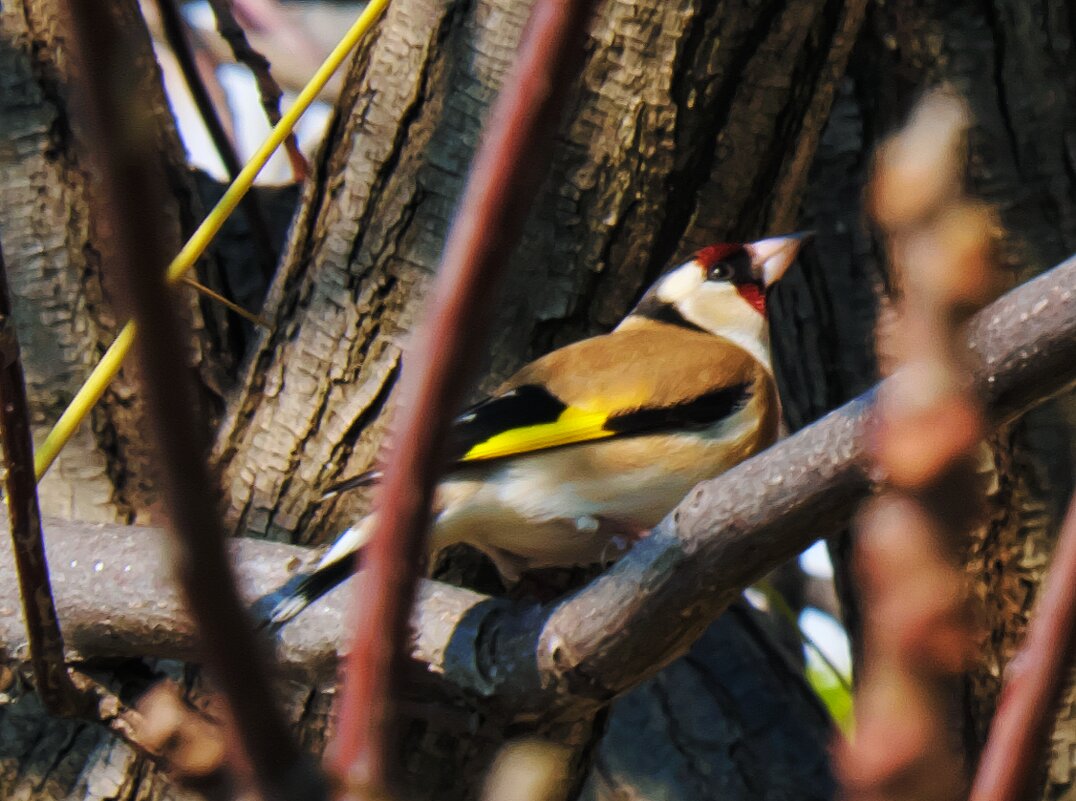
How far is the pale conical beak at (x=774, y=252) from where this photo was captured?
2770mm

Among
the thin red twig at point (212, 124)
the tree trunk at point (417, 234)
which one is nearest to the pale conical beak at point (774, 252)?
the tree trunk at point (417, 234)

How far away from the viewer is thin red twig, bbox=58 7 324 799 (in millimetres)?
370

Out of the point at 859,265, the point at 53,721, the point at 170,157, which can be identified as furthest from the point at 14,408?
the point at 859,265

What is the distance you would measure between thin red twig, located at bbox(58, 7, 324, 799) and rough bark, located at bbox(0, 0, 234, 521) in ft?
7.19

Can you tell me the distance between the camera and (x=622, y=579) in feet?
5.62

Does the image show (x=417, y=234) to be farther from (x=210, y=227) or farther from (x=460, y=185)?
(x=210, y=227)

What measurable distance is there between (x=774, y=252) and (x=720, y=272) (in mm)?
205

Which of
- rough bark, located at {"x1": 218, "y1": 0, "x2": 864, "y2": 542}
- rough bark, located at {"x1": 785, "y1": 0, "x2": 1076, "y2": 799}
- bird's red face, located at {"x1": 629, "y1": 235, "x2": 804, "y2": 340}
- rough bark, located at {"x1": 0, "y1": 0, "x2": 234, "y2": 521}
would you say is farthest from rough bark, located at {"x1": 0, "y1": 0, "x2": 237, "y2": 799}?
rough bark, located at {"x1": 785, "y1": 0, "x2": 1076, "y2": 799}

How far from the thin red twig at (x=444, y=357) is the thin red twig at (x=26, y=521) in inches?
51.9

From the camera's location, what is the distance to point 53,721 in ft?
8.11

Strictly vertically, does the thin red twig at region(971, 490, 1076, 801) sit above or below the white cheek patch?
above

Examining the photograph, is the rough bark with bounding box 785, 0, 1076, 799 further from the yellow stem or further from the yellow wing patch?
the yellow stem

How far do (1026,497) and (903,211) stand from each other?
2664mm

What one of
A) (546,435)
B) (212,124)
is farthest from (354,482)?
(212,124)
